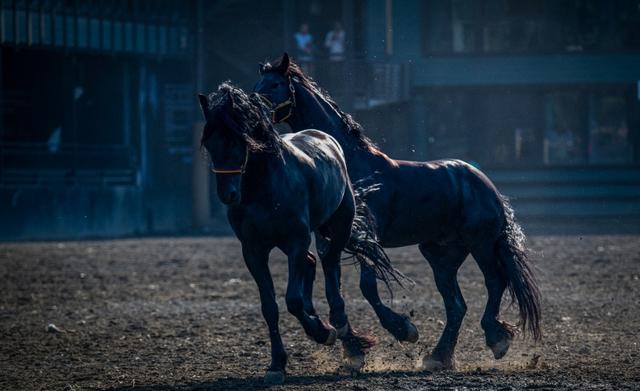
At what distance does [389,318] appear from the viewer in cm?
837

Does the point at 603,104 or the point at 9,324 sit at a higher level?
the point at 603,104

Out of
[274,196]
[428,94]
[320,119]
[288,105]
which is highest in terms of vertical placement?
[428,94]

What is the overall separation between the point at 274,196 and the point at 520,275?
9.03 feet

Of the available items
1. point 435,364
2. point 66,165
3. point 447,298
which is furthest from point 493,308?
point 66,165

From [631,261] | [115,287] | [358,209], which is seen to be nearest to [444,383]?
[358,209]

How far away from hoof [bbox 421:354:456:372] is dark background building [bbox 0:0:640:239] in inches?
655

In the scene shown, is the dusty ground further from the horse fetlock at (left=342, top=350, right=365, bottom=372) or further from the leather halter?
the leather halter

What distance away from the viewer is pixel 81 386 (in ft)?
24.3

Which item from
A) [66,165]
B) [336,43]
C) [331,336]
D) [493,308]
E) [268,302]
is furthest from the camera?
[336,43]

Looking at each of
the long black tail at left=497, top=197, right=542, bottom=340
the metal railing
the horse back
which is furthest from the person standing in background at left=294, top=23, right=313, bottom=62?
the horse back

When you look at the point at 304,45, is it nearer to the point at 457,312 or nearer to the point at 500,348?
the point at 457,312

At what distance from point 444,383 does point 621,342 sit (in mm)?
2652

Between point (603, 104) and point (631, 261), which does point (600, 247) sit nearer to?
point (631, 261)

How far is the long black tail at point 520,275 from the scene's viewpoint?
29.0 feet
